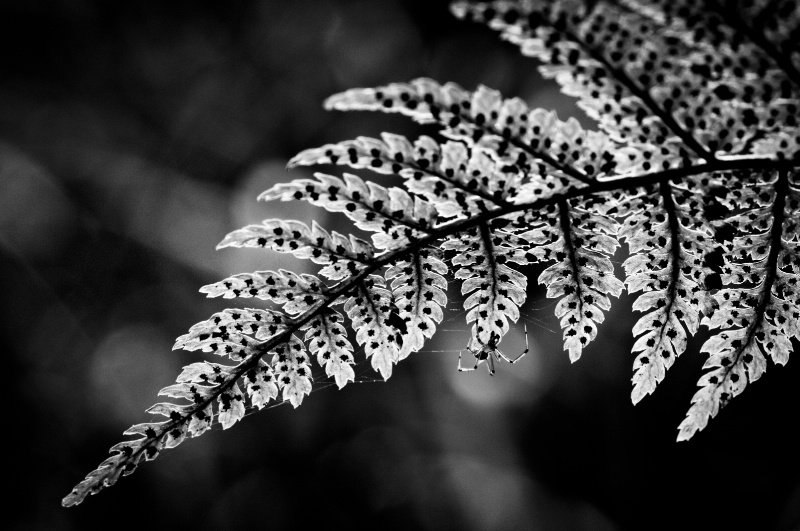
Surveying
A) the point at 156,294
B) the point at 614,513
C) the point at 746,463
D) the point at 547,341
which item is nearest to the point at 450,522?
the point at 614,513

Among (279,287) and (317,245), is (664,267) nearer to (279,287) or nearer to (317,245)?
(317,245)

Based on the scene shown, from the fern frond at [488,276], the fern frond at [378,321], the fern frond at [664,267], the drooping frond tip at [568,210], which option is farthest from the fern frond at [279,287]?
the fern frond at [664,267]

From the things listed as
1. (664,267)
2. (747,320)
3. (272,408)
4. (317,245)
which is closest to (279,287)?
(317,245)

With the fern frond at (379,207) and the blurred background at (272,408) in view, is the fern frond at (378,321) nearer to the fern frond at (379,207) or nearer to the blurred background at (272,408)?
the fern frond at (379,207)

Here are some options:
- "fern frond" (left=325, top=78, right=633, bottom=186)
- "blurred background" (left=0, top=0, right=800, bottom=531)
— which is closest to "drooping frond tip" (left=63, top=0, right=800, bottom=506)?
"fern frond" (left=325, top=78, right=633, bottom=186)

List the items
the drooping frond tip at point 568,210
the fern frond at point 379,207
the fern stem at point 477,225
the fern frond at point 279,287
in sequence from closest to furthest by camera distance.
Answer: the drooping frond tip at point 568,210
the fern stem at point 477,225
the fern frond at point 379,207
the fern frond at point 279,287

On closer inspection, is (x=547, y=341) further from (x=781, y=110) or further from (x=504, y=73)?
(x=781, y=110)

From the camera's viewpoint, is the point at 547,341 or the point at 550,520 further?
the point at 550,520

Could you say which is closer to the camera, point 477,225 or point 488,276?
Answer: point 477,225
